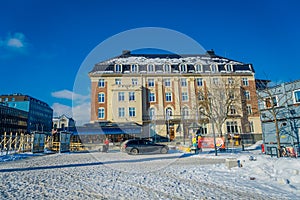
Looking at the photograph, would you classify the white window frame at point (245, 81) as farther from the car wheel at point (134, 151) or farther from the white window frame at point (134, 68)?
the car wheel at point (134, 151)

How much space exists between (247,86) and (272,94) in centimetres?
2591

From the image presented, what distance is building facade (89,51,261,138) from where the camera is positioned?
35438mm

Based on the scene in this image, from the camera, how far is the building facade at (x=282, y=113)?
45.9ft

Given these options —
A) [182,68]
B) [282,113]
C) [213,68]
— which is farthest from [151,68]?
[282,113]

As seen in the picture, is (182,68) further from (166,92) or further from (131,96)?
(131,96)

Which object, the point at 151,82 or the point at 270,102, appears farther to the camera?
the point at 151,82

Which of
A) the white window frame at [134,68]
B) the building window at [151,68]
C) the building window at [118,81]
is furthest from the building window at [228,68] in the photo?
the building window at [118,81]

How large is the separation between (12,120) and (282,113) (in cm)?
7476

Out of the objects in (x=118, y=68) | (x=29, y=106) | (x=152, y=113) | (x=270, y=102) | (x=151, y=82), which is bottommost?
(x=270, y=102)

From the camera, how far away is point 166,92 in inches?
1519

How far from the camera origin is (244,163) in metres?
10.3

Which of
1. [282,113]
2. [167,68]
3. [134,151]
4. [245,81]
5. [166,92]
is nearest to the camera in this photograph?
[282,113]

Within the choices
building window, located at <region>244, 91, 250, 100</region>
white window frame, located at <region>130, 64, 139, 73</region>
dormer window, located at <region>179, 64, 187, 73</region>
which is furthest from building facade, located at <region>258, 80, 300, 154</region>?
building window, located at <region>244, 91, 250, 100</region>

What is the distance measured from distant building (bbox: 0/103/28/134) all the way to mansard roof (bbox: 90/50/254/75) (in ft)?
142
